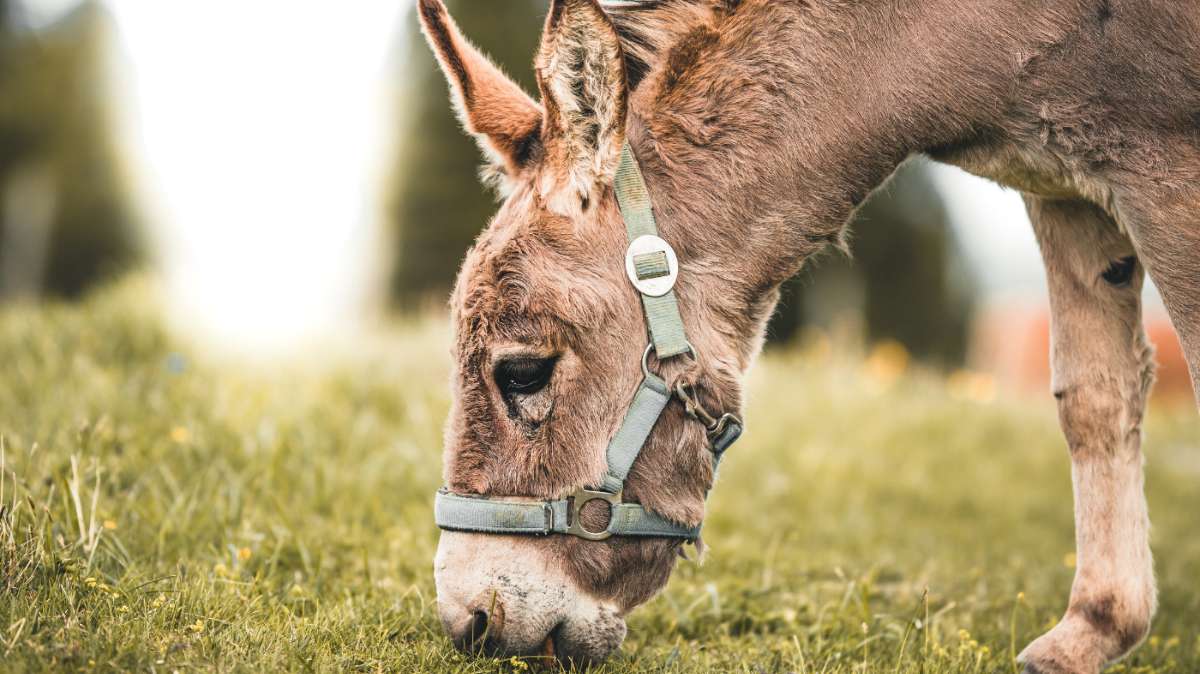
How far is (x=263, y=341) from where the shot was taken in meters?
6.57

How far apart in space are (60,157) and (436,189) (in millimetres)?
15681

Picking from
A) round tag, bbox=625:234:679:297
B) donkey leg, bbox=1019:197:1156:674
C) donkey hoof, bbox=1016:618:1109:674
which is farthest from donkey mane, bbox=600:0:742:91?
donkey hoof, bbox=1016:618:1109:674

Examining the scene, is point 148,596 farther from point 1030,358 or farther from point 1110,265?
point 1030,358

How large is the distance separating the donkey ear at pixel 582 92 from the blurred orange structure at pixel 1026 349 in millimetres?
10497

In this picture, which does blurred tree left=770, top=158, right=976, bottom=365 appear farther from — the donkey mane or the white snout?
the white snout

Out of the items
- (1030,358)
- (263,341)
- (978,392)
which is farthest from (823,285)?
(263,341)

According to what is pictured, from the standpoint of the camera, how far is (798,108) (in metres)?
2.64

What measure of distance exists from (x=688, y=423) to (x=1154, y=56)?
149 cm

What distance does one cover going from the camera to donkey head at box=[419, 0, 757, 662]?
252 cm

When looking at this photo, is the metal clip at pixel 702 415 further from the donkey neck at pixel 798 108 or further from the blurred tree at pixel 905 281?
the blurred tree at pixel 905 281

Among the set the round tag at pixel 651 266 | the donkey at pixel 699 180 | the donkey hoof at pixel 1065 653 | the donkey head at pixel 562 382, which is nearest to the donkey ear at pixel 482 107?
the donkey at pixel 699 180

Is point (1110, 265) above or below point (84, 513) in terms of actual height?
above

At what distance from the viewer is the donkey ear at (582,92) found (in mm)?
2428

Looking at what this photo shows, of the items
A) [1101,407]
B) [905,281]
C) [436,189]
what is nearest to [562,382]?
[1101,407]
